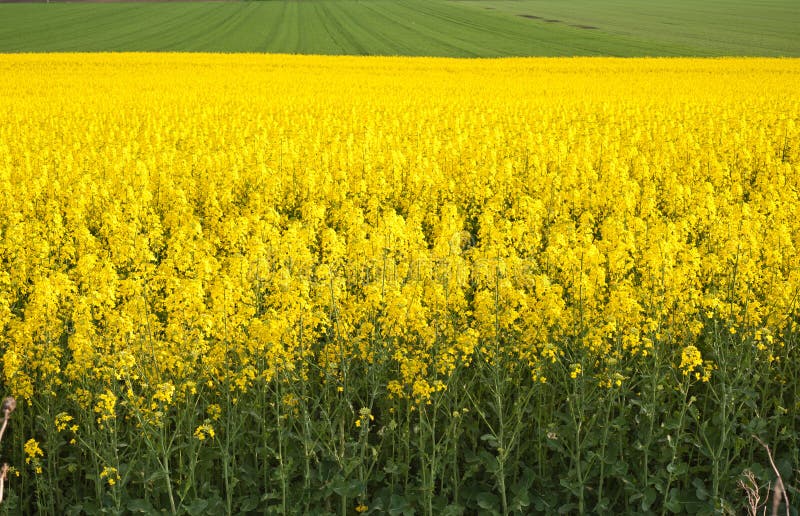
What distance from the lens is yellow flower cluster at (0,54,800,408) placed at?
5.34m

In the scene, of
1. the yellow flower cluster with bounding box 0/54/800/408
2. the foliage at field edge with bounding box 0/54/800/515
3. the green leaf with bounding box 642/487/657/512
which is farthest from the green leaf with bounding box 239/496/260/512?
the green leaf with bounding box 642/487/657/512

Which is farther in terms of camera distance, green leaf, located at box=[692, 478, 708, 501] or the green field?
the green field

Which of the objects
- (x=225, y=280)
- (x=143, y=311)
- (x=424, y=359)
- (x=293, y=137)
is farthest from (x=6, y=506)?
(x=293, y=137)

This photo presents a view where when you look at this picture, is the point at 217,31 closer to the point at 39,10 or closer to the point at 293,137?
the point at 39,10

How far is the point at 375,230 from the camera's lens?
7531mm

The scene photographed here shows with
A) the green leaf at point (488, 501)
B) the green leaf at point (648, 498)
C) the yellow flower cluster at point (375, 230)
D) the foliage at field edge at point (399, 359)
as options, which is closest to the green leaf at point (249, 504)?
the foliage at field edge at point (399, 359)

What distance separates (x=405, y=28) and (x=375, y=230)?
59056mm

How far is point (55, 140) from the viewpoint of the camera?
14.6m

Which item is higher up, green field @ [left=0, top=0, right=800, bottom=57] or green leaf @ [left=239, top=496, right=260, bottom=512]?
green field @ [left=0, top=0, right=800, bottom=57]

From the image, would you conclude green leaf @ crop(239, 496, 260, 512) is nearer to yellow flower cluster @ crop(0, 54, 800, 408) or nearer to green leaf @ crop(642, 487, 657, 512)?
yellow flower cluster @ crop(0, 54, 800, 408)

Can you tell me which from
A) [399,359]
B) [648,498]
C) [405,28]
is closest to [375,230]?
[399,359]

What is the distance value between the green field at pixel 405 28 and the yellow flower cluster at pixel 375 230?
28334 mm

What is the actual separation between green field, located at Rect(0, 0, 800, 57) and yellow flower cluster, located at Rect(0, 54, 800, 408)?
28.3 m

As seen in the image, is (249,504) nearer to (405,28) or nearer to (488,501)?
(488,501)
